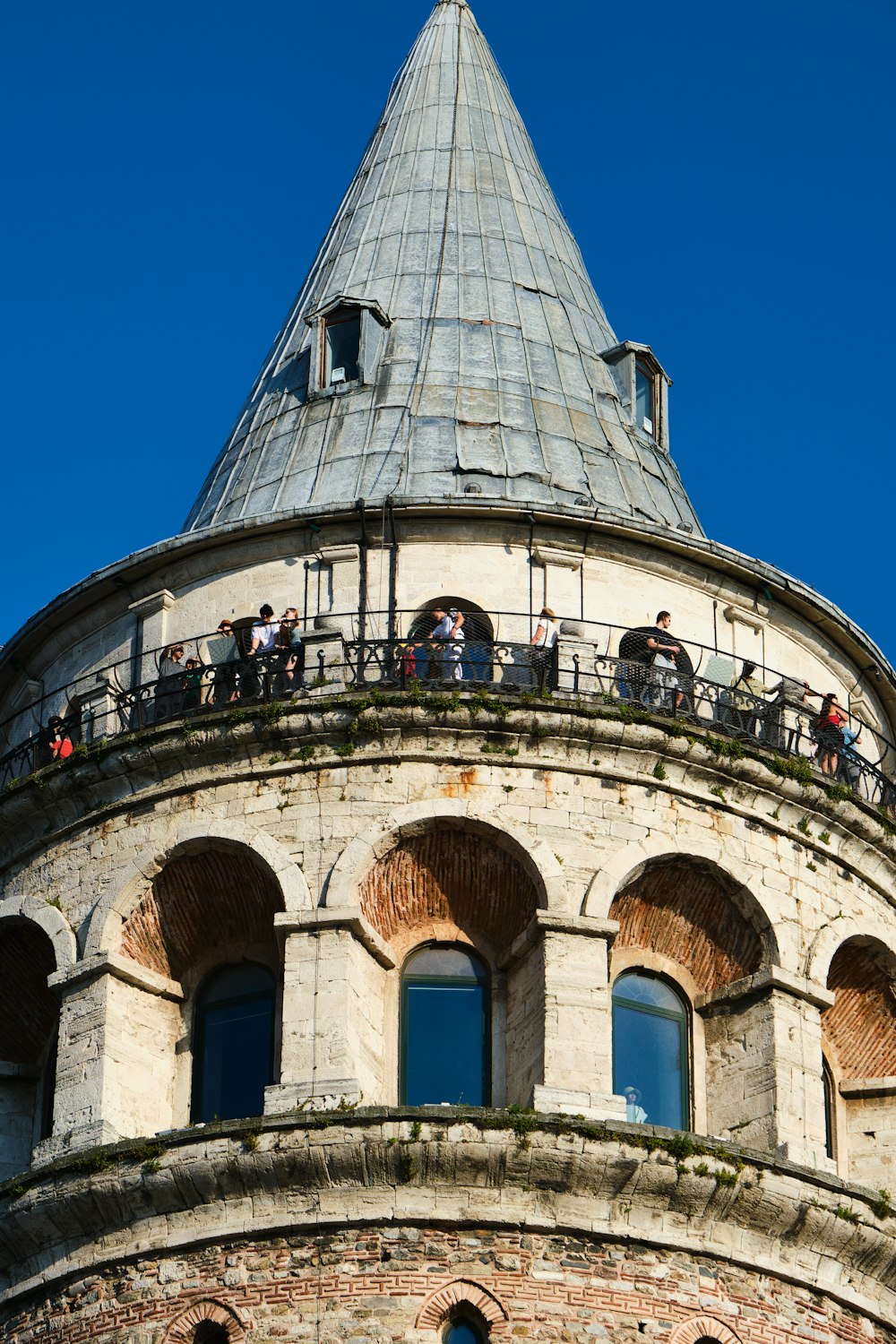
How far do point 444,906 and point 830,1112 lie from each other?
17.1 feet

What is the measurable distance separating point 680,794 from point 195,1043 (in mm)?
6125

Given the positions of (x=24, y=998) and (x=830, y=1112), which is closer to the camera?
(x=830, y=1112)

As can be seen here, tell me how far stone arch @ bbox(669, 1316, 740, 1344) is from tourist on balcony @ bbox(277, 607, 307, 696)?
8.60m

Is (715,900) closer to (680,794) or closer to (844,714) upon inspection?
(680,794)

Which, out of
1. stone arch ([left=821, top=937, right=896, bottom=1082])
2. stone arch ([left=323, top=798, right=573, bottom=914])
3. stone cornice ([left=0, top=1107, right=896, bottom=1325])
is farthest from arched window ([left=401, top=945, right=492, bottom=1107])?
stone arch ([left=821, top=937, right=896, bottom=1082])

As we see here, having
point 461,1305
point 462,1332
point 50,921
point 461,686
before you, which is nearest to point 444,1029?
point 461,686

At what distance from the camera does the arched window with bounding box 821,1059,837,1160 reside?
3847cm

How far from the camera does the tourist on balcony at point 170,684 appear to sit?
128 feet

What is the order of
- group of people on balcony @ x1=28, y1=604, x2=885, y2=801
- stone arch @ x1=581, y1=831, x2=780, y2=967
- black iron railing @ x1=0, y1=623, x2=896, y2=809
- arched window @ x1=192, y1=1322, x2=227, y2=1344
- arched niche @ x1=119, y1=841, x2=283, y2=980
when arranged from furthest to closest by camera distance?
group of people on balcony @ x1=28, y1=604, x2=885, y2=801 < black iron railing @ x1=0, y1=623, x2=896, y2=809 < arched niche @ x1=119, y1=841, x2=283, y2=980 < stone arch @ x1=581, y1=831, x2=780, y2=967 < arched window @ x1=192, y1=1322, x2=227, y2=1344

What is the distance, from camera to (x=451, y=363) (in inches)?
1724

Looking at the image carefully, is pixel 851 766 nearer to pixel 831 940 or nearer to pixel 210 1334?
pixel 831 940

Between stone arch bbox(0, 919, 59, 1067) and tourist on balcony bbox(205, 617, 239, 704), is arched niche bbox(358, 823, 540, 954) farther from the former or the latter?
stone arch bbox(0, 919, 59, 1067)

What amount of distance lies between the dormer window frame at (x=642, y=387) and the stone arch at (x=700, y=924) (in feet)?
28.1

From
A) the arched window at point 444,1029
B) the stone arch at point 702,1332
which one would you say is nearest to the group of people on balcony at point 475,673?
the arched window at point 444,1029
